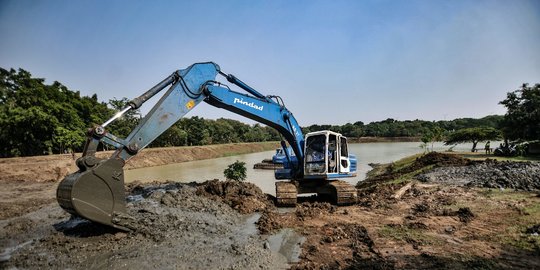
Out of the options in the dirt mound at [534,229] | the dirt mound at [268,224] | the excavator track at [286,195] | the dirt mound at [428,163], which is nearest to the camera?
the dirt mound at [534,229]

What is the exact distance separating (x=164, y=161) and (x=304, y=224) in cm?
3248

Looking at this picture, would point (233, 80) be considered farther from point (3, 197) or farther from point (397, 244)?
point (3, 197)

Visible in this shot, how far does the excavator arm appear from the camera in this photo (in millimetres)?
5305

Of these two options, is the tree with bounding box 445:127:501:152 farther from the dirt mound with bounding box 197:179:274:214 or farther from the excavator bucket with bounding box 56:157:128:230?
the excavator bucket with bounding box 56:157:128:230

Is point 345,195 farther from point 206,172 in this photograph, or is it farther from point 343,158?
point 206,172

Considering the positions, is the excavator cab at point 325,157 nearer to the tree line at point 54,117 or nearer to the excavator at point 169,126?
the excavator at point 169,126

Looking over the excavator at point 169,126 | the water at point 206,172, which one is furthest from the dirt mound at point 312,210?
the water at point 206,172

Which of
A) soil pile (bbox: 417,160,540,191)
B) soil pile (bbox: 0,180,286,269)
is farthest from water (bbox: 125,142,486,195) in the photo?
soil pile (bbox: 0,180,286,269)

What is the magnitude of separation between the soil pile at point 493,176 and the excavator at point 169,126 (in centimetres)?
488

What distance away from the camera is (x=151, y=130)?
22.1 feet

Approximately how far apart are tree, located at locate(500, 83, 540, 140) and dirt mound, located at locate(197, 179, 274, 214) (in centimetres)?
2417

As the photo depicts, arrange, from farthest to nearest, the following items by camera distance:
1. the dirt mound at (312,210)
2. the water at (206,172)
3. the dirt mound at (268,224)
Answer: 1. the water at (206,172)
2. the dirt mound at (312,210)
3. the dirt mound at (268,224)

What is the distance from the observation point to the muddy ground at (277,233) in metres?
5.06

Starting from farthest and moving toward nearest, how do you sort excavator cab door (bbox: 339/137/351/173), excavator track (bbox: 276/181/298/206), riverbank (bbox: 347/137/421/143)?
riverbank (bbox: 347/137/421/143) → excavator cab door (bbox: 339/137/351/173) → excavator track (bbox: 276/181/298/206)
